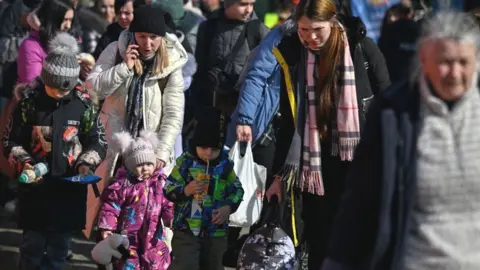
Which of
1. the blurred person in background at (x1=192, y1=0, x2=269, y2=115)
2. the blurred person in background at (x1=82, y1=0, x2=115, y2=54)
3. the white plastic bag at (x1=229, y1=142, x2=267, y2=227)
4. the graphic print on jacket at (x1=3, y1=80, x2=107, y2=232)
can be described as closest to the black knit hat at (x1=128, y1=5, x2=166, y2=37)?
the graphic print on jacket at (x1=3, y1=80, x2=107, y2=232)

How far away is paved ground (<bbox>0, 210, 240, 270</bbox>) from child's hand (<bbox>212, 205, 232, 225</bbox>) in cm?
206

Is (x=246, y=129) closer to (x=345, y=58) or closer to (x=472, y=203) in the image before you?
(x=345, y=58)

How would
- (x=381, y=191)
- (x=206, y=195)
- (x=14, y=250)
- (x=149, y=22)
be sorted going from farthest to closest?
(x=14, y=250), (x=149, y=22), (x=206, y=195), (x=381, y=191)

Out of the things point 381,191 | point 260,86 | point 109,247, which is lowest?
point 109,247

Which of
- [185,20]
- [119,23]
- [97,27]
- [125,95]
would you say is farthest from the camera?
[97,27]

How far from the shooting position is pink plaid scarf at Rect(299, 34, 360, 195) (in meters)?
6.38

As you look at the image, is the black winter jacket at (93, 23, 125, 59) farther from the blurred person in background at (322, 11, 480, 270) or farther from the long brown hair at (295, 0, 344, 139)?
the blurred person in background at (322, 11, 480, 270)

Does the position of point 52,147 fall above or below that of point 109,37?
below

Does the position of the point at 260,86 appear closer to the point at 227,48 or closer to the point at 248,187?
the point at 248,187

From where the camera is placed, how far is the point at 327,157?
21.4 feet

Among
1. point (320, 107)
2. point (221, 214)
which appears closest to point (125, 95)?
point (221, 214)

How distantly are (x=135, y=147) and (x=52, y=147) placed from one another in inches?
22.4

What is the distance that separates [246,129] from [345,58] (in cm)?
157

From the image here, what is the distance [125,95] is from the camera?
755 cm
